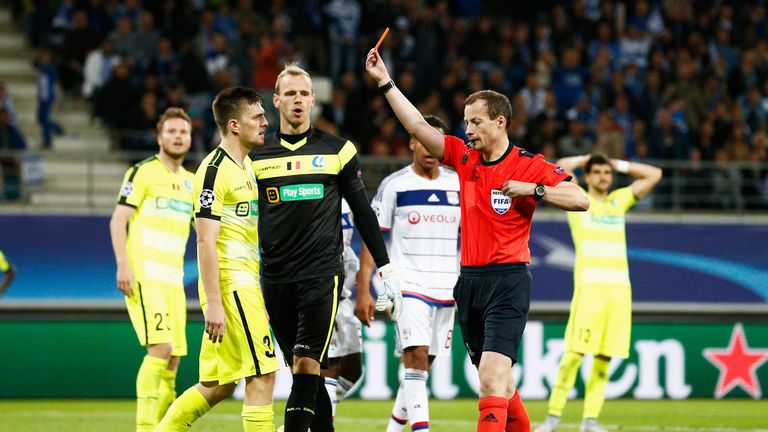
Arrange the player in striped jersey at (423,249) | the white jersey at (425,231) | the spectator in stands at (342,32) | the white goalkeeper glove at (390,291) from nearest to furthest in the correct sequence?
the white goalkeeper glove at (390,291) < the player in striped jersey at (423,249) < the white jersey at (425,231) < the spectator in stands at (342,32)

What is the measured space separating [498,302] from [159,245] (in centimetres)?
337

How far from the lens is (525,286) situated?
24.3ft

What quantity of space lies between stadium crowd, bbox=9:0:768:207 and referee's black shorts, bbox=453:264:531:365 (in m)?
8.92

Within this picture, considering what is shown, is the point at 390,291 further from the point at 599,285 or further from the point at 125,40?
the point at 125,40

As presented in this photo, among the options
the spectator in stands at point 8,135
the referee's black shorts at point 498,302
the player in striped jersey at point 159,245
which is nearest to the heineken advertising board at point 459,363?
the player in striped jersey at point 159,245

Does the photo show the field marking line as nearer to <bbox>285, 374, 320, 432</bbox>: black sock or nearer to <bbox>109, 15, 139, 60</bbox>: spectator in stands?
<bbox>285, 374, 320, 432</bbox>: black sock

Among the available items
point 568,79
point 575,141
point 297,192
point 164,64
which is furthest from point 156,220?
point 568,79

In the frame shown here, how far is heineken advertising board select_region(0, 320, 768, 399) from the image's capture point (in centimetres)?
1285

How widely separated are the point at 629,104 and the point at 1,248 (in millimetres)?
9799

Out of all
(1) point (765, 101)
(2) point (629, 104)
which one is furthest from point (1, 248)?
(1) point (765, 101)

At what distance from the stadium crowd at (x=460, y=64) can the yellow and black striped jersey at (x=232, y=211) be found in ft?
Answer: 29.4

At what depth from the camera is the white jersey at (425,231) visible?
29.5 feet

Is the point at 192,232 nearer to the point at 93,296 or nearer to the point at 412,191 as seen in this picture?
the point at 93,296

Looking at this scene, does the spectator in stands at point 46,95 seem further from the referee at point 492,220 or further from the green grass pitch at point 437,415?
the referee at point 492,220
